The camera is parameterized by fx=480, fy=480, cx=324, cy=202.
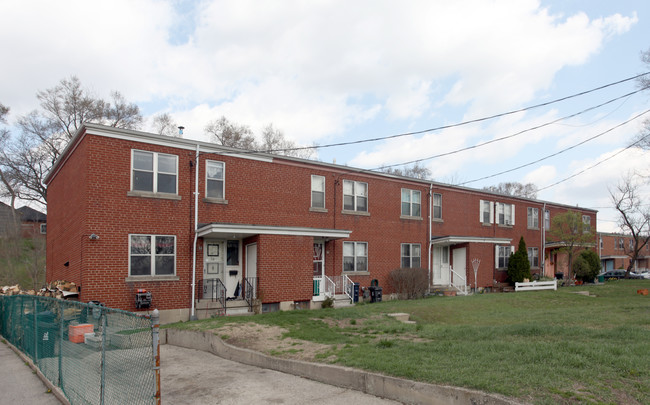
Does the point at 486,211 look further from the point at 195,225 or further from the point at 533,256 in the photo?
the point at 195,225

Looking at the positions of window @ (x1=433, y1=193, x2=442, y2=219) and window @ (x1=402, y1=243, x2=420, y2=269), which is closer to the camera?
window @ (x1=402, y1=243, x2=420, y2=269)

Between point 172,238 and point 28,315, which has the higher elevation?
point 172,238

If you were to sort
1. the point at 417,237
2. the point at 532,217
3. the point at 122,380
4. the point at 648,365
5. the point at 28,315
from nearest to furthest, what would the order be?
the point at 122,380 < the point at 648,365 < the point at 28,315 < the point at 417,237 < the point at 532,217

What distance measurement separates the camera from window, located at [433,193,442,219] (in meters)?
25.3

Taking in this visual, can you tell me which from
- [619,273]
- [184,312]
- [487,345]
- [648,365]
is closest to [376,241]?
[184,312]

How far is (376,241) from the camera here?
72.9 ft

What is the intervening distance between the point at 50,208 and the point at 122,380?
1883 cm

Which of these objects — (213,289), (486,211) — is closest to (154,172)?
(213,289)

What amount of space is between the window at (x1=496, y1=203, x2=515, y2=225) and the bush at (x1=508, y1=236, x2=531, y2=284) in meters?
1.79

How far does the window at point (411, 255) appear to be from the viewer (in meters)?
23.6

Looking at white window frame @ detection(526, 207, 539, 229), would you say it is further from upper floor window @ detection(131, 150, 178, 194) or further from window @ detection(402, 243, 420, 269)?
upper floor window @ detection(131, 150, 178, 194)

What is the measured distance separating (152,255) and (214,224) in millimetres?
2293

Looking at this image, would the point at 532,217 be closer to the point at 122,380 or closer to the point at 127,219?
the point at 127,219

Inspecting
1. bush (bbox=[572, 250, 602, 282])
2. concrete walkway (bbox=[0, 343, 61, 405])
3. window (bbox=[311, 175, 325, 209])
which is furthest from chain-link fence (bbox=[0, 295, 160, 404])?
bush (bbox=[572, 250, 602, 282])
